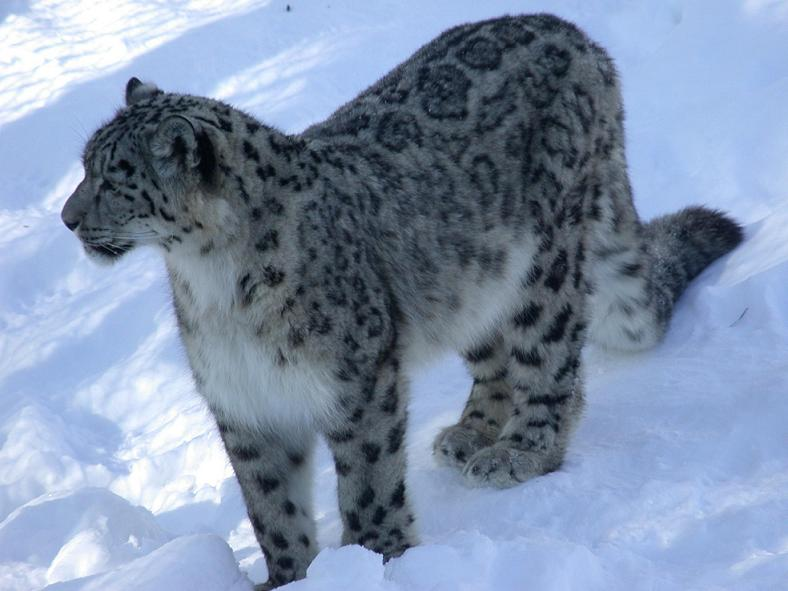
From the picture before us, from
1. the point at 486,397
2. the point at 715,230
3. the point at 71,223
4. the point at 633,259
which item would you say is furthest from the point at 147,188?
the point at 715,230

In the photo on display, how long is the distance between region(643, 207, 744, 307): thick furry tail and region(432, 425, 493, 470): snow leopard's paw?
117 cm

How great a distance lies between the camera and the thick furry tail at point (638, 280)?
5539 mm

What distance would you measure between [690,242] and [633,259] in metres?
0.53

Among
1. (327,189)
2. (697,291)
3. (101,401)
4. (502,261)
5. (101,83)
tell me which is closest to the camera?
(327,189)

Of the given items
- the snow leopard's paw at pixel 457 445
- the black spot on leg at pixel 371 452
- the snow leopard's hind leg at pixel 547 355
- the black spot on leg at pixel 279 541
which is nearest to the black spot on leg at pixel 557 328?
the snow leopard's hind leg at pixel 547 355

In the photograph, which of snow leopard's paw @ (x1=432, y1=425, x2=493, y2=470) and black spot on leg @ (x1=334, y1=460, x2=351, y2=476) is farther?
snow leopard's paw @ (x1=432, y1=425, x2=493, y2=470)

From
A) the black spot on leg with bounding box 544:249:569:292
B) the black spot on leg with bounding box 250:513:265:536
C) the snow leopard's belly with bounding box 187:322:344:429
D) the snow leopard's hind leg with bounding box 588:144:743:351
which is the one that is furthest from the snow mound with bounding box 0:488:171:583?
the snow leopard's hind leg with bounding box 588:144:743:351

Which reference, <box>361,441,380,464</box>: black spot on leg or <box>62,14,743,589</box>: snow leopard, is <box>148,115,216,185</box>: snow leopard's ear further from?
<box>361,441,380,464</box>: black spot on leg

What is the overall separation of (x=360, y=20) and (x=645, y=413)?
587 centimetres

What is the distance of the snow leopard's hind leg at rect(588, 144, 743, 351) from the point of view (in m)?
5.34

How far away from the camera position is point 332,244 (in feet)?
13.8

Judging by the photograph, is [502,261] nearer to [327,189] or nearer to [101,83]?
[327,189]

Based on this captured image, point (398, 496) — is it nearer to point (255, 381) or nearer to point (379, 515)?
point (379, 515)

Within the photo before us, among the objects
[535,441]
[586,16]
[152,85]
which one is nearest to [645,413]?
[535,441]
